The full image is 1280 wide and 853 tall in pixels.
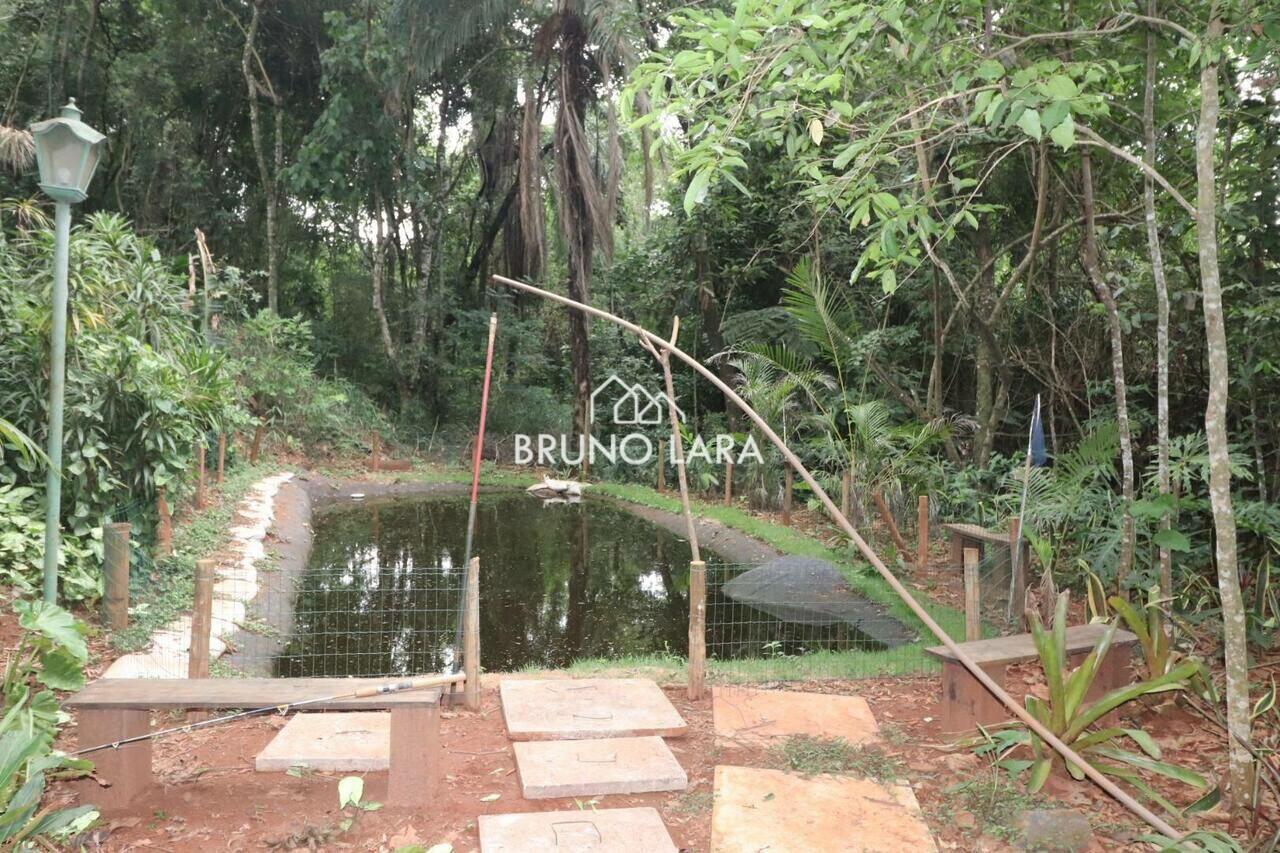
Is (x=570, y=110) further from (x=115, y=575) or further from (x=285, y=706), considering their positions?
(x=285, y=706)

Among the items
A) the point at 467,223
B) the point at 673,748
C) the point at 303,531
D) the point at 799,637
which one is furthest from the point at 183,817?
the point at 467,223

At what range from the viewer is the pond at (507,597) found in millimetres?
6133

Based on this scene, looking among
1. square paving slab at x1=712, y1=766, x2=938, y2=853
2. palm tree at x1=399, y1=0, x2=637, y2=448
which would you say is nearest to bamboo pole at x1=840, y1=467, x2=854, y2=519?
square paving slab at x1=712, y1=766, x2=938, y2=853

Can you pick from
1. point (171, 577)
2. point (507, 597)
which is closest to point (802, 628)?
point (507, 597)

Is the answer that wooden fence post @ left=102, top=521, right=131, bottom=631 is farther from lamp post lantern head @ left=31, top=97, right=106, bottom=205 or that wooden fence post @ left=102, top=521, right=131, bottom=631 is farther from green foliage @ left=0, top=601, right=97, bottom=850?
lamp post lantern head @ left=31, top=97, right=106, bottom=205

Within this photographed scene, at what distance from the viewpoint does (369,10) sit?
1497 cm

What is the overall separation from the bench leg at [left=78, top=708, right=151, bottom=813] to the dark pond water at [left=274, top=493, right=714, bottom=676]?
231cm

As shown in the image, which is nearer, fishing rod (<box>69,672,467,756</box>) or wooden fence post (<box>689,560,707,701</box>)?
fishing rod (<box>69,672,467,756</box>)

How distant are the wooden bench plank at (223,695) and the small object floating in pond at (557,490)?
32.2 ft

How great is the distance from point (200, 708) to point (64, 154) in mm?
2655

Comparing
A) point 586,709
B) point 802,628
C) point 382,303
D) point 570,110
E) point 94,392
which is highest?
point 570,110

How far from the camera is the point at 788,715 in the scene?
411 cm

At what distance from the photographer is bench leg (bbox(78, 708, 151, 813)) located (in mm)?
3113

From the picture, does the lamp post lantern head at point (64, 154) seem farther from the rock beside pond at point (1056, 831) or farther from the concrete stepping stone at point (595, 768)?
the rock beside pond at point (1056, 831)
